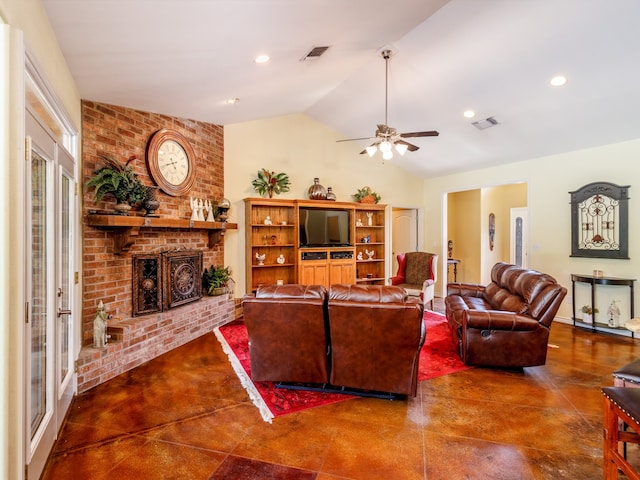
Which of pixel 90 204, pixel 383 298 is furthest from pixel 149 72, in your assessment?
pixel 383 298

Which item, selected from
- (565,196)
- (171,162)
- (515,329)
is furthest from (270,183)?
(565,196)

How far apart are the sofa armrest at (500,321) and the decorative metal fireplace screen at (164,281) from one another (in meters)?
3.46

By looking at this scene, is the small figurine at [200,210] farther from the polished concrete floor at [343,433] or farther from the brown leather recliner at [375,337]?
the brown leather recliner at [375,337]

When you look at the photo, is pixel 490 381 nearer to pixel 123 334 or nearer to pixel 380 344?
pixel 380 344

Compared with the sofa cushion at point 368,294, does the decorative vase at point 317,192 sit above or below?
above

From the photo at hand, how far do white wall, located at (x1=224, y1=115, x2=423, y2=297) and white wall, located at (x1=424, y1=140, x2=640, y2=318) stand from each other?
5.92 ft

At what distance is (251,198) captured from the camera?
17.9 feet

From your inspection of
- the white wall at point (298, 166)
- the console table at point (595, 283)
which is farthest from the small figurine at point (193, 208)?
the console table at point (595, 283)

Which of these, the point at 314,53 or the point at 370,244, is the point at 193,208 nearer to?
the point at 314,53

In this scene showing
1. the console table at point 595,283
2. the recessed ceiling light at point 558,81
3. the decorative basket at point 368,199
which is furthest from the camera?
the decorative basket at point 368,199

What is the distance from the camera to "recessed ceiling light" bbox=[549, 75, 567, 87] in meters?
3.59

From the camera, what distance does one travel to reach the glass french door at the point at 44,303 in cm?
170

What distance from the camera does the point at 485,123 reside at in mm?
4770

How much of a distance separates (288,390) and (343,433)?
30.1 inches
